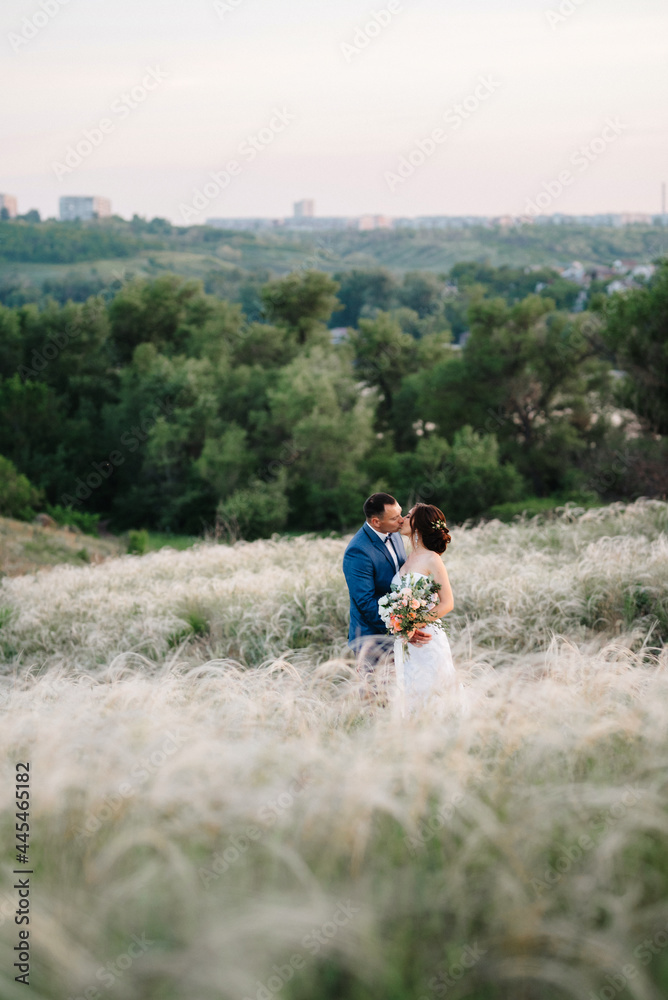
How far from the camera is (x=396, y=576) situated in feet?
15.6

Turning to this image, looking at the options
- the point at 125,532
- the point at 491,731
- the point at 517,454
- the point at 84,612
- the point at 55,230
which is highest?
the point at 55,230

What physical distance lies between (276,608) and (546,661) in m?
3.25

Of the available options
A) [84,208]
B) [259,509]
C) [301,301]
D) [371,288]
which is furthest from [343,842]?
[84,208]

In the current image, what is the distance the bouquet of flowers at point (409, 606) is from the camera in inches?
171

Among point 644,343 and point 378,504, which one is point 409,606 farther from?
point 644,343

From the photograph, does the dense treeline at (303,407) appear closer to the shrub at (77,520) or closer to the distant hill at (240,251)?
the shrub at (77,520)

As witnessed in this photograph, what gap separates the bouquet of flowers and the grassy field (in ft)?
2.33

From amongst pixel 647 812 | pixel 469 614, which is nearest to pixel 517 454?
pixel 469 614

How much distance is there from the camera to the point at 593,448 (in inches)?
1159

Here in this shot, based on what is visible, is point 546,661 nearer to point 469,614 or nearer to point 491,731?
point 491,731

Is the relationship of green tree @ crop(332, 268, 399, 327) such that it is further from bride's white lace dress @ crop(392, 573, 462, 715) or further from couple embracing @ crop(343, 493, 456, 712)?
bride's white lace dress @ crop(392, 573, 462, 715)

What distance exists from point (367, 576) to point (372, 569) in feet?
0.18

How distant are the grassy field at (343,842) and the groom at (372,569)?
1063mm

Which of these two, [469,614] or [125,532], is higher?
[469,614]
